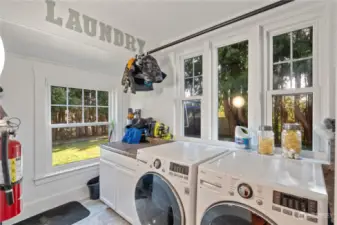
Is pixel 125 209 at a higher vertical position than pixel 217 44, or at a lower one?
lower

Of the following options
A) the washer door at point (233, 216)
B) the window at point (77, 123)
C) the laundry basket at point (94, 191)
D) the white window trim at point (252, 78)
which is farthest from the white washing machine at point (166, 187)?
the window at point (77, 123)

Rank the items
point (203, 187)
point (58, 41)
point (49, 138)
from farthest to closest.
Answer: point (49, 138) < point (58, 41) < point (203, 187)

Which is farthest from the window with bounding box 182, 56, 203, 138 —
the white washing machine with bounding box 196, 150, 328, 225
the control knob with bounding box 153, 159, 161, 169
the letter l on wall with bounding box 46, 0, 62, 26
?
the letter l on wall with bounding box 46, 0, 62, 26

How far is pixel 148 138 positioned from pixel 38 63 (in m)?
1.73

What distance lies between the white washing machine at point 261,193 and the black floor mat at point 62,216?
5.61 ft

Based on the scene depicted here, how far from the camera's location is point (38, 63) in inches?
85.4

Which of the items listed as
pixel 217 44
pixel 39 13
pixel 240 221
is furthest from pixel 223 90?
pixel 39 13

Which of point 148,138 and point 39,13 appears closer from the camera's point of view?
point 39,13

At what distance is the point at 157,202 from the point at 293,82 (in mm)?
1771

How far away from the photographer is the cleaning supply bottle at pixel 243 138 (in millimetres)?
1837

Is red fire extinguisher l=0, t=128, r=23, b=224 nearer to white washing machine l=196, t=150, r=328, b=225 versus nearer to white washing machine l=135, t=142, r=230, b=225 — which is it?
white washing machine l=135, t=142, r=230, b=225

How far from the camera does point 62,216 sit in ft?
6.90

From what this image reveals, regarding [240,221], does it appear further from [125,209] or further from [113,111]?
[113,111]

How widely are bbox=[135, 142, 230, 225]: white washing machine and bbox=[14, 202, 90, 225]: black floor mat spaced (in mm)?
938
